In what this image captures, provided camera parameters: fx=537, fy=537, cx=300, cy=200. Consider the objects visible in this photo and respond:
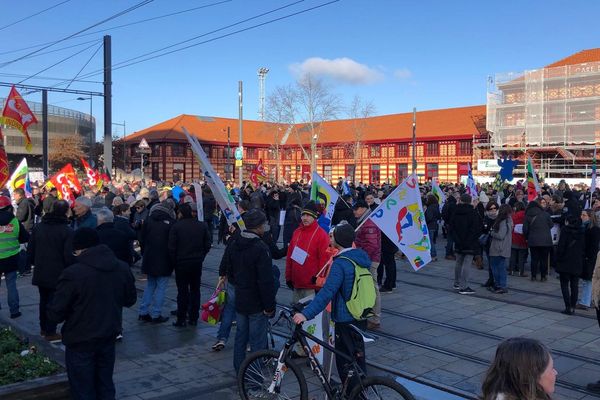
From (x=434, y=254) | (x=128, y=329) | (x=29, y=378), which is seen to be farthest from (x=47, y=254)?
(x=434, y=254)

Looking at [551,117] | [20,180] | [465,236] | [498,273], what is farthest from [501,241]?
[551,117]

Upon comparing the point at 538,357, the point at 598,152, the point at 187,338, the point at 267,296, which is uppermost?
the point at 598,152

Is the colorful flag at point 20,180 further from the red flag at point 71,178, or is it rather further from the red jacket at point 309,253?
the red jacket at point 309,253

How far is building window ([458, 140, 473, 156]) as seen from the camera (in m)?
48.5

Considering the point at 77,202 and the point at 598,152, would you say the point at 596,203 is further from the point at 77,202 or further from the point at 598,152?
the point at 598,152

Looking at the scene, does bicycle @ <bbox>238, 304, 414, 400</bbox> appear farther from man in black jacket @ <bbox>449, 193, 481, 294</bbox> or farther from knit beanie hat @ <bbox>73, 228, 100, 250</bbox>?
man in black jacket @ <bbox>449, 193, 481, 294</bbox>

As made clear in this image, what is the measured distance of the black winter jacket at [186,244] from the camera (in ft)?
25.5

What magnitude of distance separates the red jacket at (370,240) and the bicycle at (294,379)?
11.7 ft

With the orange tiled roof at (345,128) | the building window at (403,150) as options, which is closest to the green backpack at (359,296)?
the orange tiled roof at (345,128)

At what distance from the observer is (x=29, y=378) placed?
16.5 feet

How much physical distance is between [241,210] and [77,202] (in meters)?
2.94

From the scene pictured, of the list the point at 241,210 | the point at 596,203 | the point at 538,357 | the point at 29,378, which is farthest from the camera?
the point at 596,203

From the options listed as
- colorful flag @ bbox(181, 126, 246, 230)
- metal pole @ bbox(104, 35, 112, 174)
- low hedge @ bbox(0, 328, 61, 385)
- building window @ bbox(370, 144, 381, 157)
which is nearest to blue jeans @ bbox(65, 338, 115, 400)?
low hedge @ bbox(0, 328, 61, 385)

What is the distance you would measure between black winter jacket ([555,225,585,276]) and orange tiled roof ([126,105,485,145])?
41239 mm
